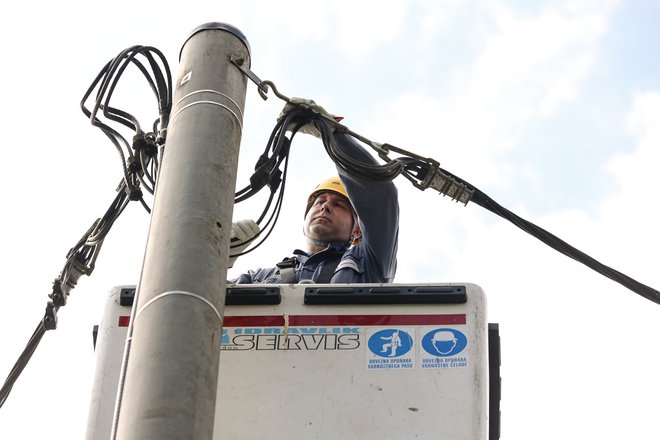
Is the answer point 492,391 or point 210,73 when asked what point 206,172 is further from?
point 492,391

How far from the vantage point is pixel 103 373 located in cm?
421

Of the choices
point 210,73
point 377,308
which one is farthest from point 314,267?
point 210,73

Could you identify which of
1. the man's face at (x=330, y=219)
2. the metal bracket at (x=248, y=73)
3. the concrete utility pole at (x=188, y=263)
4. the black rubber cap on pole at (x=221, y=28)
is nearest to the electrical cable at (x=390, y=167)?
the metal bracket at (x=248, y=73)

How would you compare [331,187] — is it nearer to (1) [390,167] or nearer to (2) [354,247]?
(2) [354,247]

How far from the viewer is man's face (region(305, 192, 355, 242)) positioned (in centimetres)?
661

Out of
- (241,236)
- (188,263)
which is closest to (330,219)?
(241,236)

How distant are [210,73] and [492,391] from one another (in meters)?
1.56

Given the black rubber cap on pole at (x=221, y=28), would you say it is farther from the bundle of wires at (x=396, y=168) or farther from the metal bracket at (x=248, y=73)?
the bundle of wires at (x=396, y=168)

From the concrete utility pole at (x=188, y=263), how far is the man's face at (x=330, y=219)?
2.54 m

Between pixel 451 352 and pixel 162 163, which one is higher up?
pixel 162 163

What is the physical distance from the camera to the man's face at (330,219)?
6.61 meters

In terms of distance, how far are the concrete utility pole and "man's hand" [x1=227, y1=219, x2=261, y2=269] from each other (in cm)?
101

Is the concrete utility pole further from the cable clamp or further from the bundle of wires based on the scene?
the cable clamp

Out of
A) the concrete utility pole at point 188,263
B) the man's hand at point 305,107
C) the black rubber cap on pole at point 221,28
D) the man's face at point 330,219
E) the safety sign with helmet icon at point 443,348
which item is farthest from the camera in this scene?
the man's face at point 330,219
